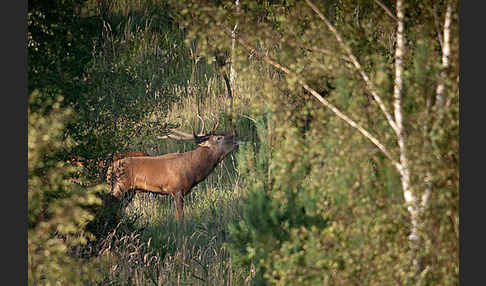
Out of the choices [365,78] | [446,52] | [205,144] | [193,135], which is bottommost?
[205,144]

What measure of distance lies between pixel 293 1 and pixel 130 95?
2.21m

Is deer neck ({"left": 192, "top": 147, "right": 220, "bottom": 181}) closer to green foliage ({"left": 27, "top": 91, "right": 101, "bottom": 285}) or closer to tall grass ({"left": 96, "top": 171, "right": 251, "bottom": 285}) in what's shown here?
tall grass ({"left": 96, "top": 171, "right": 251, "bottom": 285})

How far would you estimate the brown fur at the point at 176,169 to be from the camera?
820cm

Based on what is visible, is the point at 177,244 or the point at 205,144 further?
the point at 205,144

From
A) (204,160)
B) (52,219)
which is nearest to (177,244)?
(204,160)

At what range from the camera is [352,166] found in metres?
4.53

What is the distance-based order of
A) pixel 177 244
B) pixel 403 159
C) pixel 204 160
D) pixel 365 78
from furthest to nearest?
1. pixel 204 160
2. pixel 177 244
3. pixel 365 78
4. pixel 403 159

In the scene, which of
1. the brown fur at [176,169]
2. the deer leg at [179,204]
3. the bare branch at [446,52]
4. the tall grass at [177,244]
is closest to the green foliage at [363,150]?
the bare branch at [446,52]

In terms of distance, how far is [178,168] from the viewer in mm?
8711

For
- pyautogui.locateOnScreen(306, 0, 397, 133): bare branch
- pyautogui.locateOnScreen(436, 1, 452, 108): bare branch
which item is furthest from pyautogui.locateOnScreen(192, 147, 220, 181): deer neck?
pyautogui.locateOnScreen(436, 1, 452, 108): bare branch

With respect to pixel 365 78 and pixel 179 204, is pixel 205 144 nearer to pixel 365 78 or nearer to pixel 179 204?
pixel 179 204

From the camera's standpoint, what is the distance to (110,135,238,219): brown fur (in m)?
8.20

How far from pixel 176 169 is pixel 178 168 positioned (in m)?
0.03

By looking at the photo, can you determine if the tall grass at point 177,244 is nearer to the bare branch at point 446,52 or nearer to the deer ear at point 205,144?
the deer ear at point 205,144
